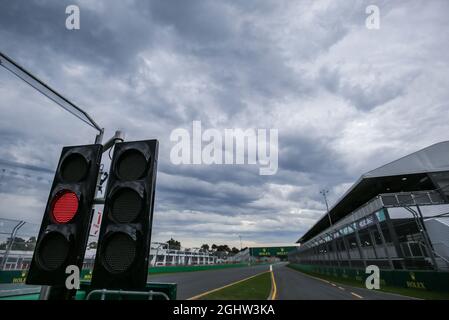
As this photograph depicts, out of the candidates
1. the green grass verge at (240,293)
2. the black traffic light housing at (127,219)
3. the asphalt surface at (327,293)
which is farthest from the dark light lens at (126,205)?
the asphalt surface at (327,293)

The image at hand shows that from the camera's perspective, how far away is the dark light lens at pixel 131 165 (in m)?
1.70

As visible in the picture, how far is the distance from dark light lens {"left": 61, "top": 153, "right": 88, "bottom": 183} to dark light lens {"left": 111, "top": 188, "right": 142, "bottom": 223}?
1.43ft

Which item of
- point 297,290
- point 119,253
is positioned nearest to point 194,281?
point 297,290

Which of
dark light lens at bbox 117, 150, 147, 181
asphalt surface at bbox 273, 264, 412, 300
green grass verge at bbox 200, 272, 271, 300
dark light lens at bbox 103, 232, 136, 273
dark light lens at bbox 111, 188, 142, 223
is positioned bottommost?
asphalt surface at bbox 273, 264, 412, 300

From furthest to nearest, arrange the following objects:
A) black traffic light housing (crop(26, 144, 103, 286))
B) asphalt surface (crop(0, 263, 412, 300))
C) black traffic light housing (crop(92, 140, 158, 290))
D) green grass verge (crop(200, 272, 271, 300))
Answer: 1. green grass verge (crop(200, 272, 271, 300))
2. asphalt surface (crop(0, 263, 412, 300))
3. black traffic light housing (crop(26, 144, 103, 286))
4. black traffic light housing (crop(92, 140, 158, 290))

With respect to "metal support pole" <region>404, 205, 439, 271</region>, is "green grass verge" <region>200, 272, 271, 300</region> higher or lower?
lower

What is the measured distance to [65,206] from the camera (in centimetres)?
175

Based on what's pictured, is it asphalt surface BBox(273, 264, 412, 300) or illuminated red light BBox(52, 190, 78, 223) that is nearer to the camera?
illuminated red light BBox(52, 190, 78, 223)

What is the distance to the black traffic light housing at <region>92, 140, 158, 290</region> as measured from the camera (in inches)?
55.4

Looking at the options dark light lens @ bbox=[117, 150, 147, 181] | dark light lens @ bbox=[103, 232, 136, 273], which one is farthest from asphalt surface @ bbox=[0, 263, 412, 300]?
dark light lens @ bbox=[117, 150, 147, 181]

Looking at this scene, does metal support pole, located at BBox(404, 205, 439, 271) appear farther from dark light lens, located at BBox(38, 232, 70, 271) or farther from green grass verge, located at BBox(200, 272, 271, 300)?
dark light lens, located at BBox(38, 232, 70, 271)

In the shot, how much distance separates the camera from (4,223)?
9883 mm

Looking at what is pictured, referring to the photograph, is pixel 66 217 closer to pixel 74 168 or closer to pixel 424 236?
pixel 74 168

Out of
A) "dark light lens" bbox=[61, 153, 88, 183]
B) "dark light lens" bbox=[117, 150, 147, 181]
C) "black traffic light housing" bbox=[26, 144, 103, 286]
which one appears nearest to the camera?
"black traffic light housing" bbox=[26, 144, 103, 286]
